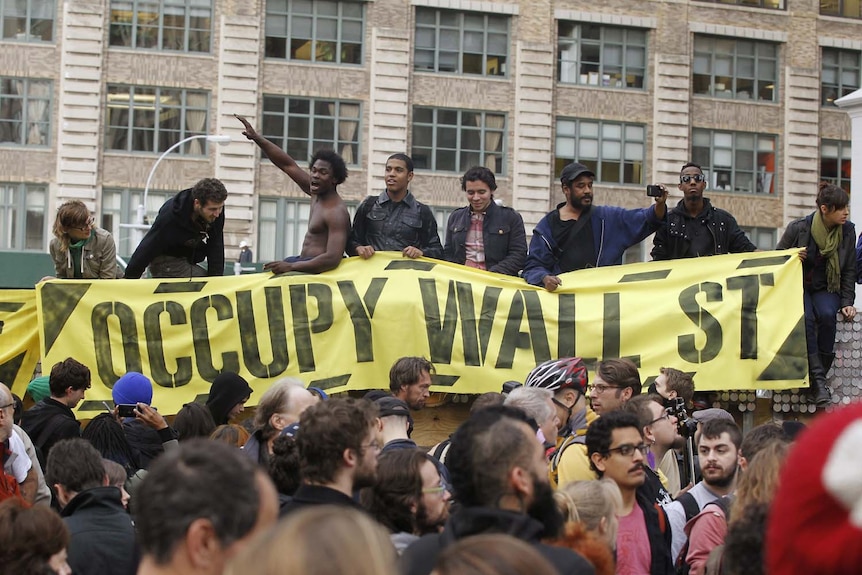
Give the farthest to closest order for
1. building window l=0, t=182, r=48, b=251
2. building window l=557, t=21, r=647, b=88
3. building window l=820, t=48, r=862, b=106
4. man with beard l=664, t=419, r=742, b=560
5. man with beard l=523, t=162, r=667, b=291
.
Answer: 1. building window l=820, t=48, r=862, b=106
2. building window l=557, t=21, r=647, b=88
3. building window l=0, t=182, r=48, b=251
4. man with beard l=523, t=162, r=667, b=291
5. man with beard l=664, t=419, r=742, b=560

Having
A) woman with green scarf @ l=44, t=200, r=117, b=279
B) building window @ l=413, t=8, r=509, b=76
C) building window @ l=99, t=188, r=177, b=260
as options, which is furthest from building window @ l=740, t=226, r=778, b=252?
woman with green scarf @ l=44, t=200, r=117, b=279

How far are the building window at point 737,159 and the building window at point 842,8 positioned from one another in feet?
19.1

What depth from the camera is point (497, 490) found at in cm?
426

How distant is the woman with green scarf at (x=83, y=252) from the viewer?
11023mm

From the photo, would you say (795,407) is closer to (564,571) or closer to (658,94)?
(564,571)

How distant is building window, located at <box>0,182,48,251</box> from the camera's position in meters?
42.8

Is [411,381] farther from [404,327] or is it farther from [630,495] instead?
[630,495]

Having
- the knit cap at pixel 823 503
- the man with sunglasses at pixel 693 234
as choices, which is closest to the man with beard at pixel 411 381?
the man with sunglasses at pixel 693 234

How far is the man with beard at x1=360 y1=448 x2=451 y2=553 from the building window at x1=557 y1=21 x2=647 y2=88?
142 ft

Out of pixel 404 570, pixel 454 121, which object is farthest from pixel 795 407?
pixel 454 121

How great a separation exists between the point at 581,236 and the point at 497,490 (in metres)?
7.41

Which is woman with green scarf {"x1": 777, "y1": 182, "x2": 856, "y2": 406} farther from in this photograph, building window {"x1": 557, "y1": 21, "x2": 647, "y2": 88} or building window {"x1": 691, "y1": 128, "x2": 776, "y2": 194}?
building window {"x1": 691, "y1": 128, "x2": 776, "y2": 194}

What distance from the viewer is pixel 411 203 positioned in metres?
11.9

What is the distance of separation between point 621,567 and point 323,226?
230 inches
